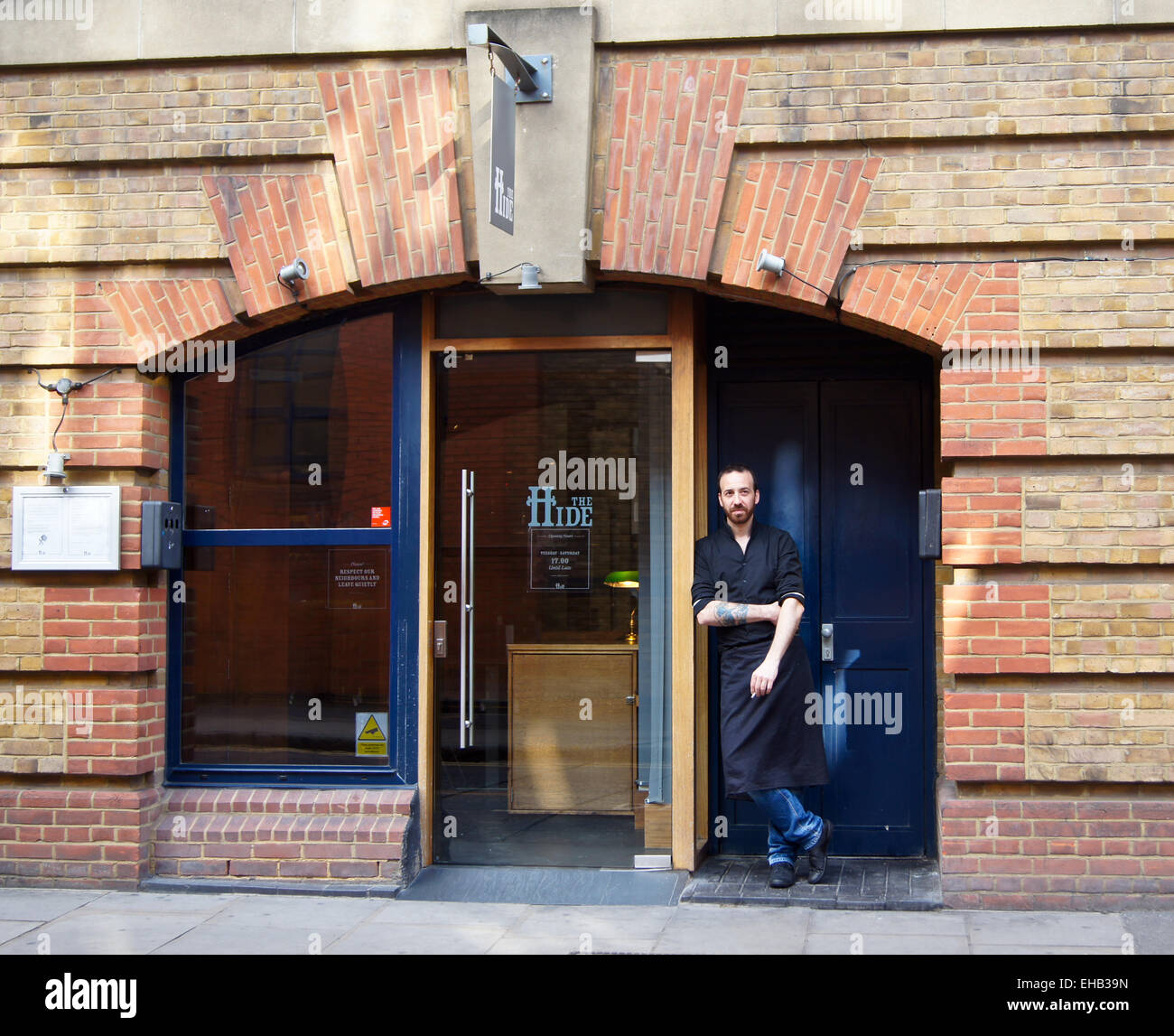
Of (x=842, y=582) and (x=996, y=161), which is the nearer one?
(x=996, y=161)

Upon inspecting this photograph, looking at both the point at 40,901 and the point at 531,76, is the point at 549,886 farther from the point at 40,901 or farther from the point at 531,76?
the point at 531,76

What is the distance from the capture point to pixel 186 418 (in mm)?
7035

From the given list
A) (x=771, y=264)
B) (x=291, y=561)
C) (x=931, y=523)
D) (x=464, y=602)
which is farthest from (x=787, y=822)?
(x=291, y=561)

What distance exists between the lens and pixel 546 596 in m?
6.90

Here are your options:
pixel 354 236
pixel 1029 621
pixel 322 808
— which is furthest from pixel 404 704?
pixel 1029 621

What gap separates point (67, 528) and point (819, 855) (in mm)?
4205

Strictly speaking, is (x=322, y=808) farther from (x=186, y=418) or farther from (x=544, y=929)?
(x=186, y=418)

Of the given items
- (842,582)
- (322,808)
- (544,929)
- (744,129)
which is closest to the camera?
(544,929)

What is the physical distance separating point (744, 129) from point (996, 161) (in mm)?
1215

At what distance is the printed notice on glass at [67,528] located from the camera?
21.8 feet

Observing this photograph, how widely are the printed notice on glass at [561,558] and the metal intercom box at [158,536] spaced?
190 centimetres

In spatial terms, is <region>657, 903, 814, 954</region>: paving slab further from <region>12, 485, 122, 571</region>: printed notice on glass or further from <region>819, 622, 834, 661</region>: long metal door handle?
<region>12, 485, 122, 571</region>: printed notice on glass

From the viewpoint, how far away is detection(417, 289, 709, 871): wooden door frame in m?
6.69

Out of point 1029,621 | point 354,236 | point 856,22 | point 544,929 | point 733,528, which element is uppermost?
point 856,22
